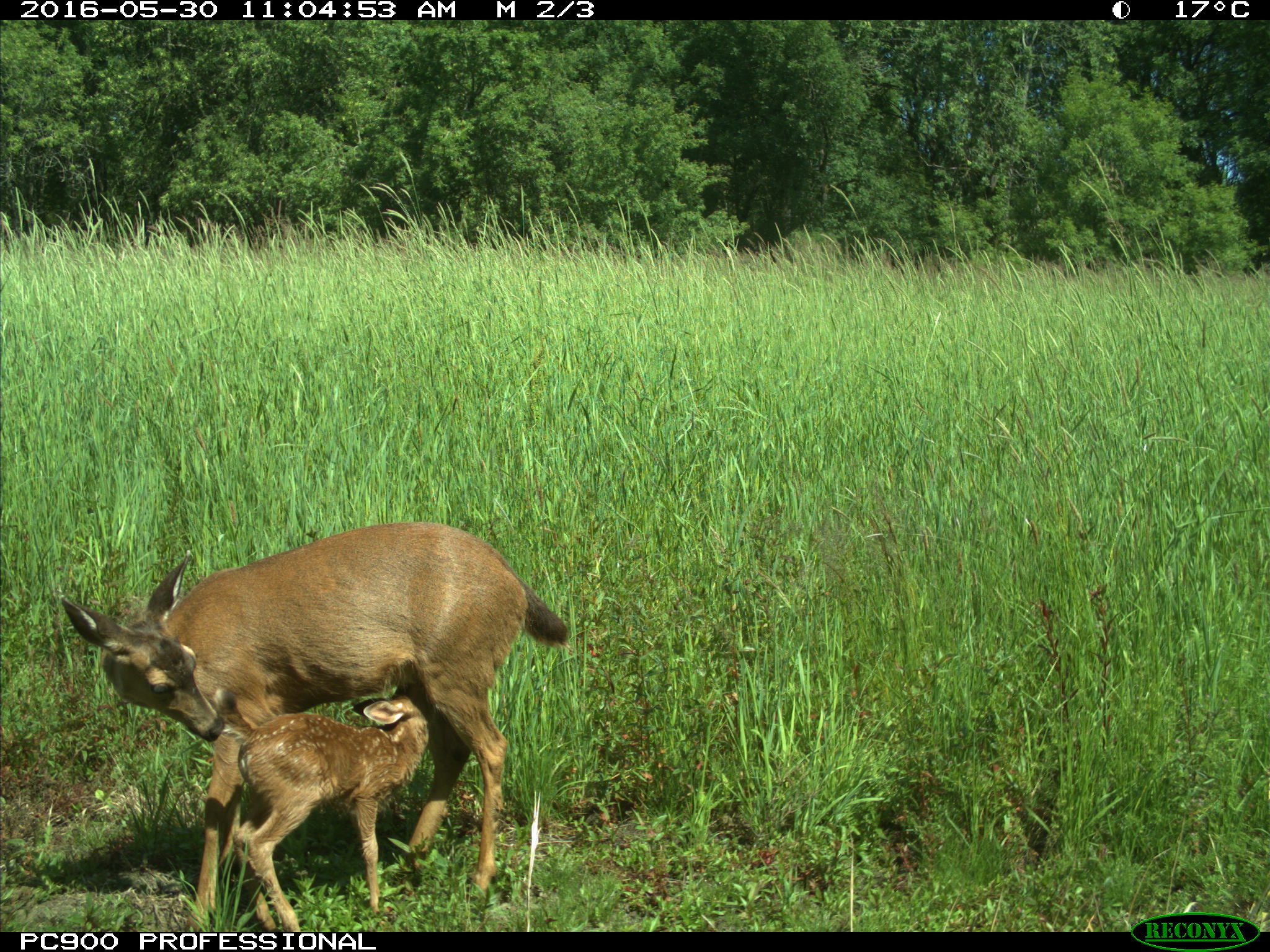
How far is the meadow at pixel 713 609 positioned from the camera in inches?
128

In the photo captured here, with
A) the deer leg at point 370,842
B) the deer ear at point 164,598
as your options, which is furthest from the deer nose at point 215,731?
the deer leg at point 370,842

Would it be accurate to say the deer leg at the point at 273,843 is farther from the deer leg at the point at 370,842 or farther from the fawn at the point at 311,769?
the deer leg at the point at 370,842

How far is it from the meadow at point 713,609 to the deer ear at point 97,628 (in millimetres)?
801

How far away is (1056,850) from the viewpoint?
3.35 metres

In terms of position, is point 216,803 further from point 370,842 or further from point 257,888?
point 370,842

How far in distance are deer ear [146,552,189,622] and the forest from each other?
318 inches

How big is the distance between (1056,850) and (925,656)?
750 millimetres

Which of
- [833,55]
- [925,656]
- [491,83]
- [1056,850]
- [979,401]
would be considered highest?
[833,55]

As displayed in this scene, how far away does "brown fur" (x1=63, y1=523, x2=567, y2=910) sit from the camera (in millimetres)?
2988

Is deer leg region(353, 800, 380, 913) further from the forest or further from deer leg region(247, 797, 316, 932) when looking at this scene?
the forest

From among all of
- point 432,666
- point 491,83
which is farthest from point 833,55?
point 432,666

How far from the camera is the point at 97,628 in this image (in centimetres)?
272

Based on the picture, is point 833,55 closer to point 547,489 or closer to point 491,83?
point 491,83
